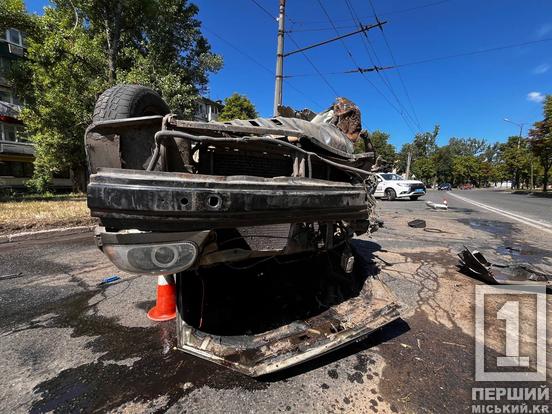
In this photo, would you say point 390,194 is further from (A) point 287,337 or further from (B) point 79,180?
(B) point 79,180

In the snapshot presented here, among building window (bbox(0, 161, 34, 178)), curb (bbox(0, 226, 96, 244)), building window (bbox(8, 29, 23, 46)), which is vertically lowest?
curb (bbox(0, 226, 96, 244))

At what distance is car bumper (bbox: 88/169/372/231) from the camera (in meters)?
1.50

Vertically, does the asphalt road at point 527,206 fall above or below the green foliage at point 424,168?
below

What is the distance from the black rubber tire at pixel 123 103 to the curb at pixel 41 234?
443 centimetres

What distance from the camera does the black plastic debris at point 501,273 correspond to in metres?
3.47

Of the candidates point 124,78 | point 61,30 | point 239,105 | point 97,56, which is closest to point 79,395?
point 124,78

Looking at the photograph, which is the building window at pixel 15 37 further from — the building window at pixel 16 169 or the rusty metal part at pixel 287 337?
the rusty metal part at pixel 287 337

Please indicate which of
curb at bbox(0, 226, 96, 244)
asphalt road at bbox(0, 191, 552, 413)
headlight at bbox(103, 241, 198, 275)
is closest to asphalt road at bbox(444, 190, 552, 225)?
asphalt road at bbox(0, 191, 552, 413)

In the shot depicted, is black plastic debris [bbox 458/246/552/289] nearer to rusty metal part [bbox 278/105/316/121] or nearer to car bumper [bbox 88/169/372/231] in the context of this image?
rusty metal part [bbox 278/105/316/121]

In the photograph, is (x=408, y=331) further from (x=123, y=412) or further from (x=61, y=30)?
(x=61, y=30)

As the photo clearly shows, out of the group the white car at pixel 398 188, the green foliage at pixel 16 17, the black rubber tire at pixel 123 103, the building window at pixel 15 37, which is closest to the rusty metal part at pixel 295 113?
the black rubber tire at pixel 123 103

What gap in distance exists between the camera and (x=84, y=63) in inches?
513

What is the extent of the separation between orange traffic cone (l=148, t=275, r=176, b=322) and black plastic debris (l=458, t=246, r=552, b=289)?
3.59 m

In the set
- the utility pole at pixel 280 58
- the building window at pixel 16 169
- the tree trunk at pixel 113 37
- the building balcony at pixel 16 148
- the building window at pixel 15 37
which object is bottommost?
the building window at pixel 16 169
